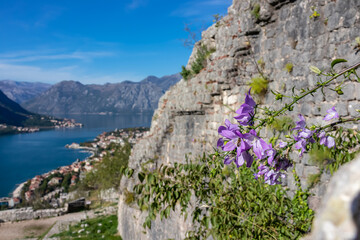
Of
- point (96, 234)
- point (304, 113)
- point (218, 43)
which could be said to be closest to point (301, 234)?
point (304, 113)

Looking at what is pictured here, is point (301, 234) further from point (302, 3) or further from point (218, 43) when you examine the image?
point (218, 43)

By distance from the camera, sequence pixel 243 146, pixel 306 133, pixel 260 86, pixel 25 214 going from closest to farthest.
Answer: pixel 243 146 < pixel 306 133 < pixel 260 86 < pixel 25 214

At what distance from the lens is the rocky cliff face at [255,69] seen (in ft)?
9.79

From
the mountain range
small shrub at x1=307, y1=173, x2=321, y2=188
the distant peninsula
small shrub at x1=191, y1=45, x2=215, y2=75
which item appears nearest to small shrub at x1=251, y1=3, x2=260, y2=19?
small shrub at x1=191, y1=45, x2=215, y2=75

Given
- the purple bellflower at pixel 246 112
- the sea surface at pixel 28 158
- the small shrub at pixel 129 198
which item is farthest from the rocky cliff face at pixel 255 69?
the sea surface at pixel 28 158

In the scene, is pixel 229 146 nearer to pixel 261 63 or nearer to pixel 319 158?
pixel 319 158

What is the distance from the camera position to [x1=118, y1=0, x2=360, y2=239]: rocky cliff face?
9.79 ft

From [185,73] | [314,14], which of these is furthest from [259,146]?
[185,73]

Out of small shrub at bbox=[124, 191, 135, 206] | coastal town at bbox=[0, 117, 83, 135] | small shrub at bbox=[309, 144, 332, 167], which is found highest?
small shrub at bbox=[309, 144, 332, 167]

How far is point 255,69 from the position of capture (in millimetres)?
4270

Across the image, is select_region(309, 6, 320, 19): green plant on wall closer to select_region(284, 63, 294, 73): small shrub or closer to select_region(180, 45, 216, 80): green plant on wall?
select_region(284, 63, 294, 73): small shrub

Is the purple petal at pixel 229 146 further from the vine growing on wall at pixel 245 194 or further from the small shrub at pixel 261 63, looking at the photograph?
the small shrub at pixel 261 63

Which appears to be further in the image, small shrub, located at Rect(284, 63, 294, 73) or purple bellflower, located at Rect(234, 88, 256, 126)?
small shrub, located at Rect(284, 63, 294, 73)

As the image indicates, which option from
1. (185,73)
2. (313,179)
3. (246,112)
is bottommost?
(313,179)
